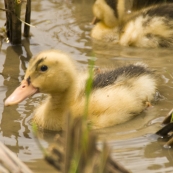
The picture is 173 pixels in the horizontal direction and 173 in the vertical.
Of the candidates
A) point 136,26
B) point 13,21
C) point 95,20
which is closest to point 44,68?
point 13,21

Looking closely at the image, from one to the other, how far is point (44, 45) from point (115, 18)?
0.75 meters

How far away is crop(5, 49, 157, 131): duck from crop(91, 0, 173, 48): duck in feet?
4.83

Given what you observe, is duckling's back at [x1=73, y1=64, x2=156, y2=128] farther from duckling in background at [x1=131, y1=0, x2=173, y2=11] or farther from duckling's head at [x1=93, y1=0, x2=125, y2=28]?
duckling in background at [x1=131, y1=0, x2=173, y2=11]

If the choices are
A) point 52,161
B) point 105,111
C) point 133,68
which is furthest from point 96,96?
point 52,161

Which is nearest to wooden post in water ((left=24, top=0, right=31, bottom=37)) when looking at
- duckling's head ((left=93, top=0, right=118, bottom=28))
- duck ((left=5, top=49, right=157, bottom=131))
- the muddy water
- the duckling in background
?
the muddy water

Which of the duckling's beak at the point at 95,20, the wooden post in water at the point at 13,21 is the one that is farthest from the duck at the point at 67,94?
the duckling's beak at the point at 95,20

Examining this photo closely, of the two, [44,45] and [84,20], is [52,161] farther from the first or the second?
[84,20]

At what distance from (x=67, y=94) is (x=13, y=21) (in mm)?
1649

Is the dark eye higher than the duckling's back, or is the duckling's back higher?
the dark eye

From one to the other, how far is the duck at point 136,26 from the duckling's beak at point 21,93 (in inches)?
74.6

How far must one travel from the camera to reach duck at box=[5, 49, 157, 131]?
12.8ft

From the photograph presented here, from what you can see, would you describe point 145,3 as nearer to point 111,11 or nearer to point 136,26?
point 111,11

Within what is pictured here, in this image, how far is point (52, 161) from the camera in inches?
90.0

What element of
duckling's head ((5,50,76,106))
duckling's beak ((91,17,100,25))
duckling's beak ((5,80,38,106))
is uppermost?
duckling's head ((5,50,76,106))
